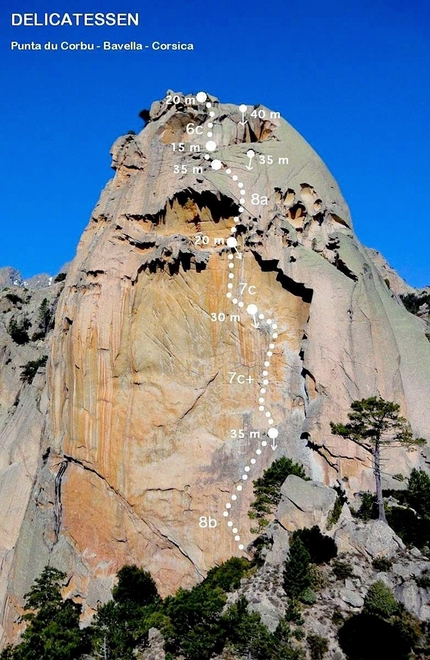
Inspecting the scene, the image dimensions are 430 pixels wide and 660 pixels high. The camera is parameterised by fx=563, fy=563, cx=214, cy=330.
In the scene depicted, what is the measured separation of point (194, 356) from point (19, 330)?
3073cm

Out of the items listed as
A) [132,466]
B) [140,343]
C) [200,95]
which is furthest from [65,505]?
[200,95]

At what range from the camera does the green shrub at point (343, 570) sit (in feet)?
78.3

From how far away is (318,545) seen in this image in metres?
25.1

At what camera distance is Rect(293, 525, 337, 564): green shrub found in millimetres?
24906

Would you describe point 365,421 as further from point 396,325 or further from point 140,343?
point 140,343

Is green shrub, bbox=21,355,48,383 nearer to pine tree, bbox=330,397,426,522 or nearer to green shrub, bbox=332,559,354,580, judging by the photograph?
pine tree, bbox=330,397,426,522

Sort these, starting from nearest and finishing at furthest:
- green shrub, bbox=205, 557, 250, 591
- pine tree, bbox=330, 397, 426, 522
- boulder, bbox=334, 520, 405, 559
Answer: boulder, bbox=334, 520, 405, 559
green shrub, bbox=205, 557, 250, 591
pine tree, bbox=330, 397, 426, 522

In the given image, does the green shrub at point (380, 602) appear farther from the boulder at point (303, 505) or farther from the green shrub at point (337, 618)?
the boulder at point (303, 505)

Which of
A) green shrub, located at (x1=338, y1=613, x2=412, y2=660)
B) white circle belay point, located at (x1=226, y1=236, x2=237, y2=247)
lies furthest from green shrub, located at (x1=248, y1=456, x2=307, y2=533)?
white circle belay point, located at (x1=226, y1=236, x2=237, y2=247)

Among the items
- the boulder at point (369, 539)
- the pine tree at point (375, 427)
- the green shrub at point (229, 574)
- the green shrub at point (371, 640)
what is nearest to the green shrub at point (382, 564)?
the boulder at point (369, 539)

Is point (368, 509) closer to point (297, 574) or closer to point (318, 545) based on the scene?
point (318, 545)

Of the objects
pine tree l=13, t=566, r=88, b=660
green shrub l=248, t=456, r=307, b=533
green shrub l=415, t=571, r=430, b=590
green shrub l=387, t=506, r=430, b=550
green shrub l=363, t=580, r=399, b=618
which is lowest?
pine tree l=13, t=566, r=88, b=660

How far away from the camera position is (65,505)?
38.6 meters

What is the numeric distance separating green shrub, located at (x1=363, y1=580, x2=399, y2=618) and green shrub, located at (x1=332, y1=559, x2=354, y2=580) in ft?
3.58
